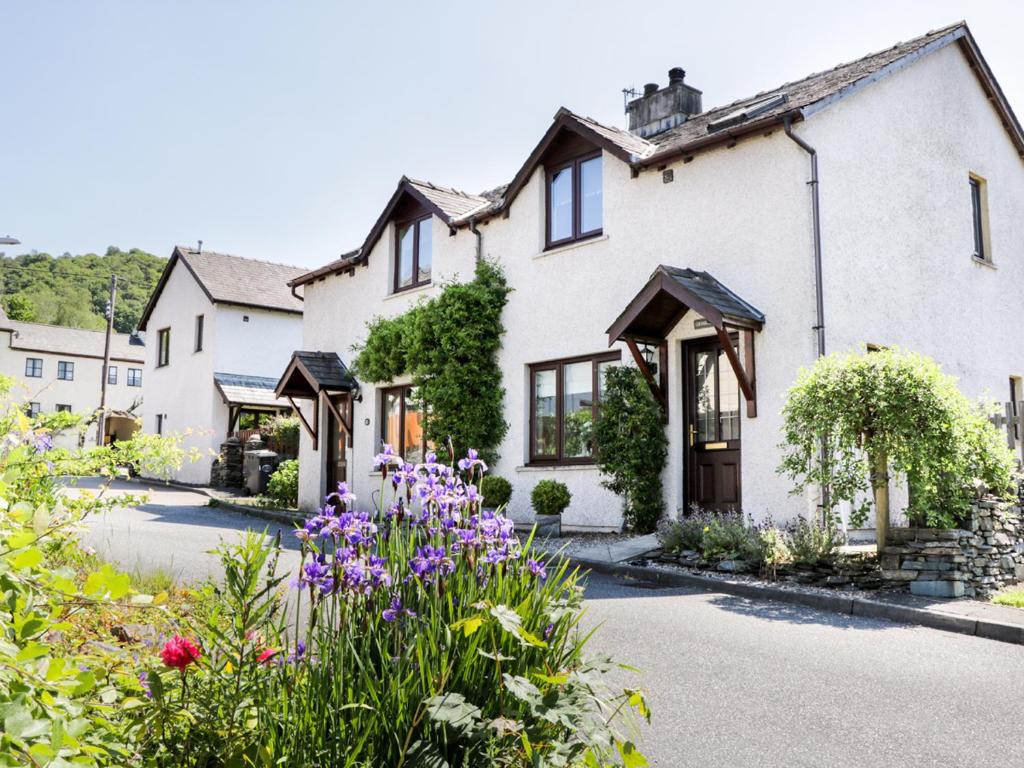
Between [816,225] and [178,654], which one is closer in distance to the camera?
[178,654]

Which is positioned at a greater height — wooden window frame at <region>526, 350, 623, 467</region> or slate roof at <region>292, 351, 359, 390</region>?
slate roof at <region>292, 351, 359, 390</region>

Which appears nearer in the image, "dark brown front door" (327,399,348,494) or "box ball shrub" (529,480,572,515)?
"box ball shrub" (529,480,572,515)

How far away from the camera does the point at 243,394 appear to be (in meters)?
28.7

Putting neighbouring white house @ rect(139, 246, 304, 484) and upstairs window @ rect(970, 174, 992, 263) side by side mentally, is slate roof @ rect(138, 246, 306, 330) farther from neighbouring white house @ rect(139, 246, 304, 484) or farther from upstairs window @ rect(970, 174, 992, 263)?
→ upstairs window @ rect(970, 174, 992, 263)

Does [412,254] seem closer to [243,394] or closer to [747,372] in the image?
[747,372]

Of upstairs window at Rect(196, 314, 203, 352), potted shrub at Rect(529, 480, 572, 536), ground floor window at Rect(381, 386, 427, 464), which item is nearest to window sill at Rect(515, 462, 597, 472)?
potted shrub at Rect(529, 480, 572, 536)

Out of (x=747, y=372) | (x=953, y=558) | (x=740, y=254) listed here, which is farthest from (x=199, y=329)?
(x=953, y=558)

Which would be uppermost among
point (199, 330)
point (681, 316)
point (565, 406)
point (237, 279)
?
point (237, 279)

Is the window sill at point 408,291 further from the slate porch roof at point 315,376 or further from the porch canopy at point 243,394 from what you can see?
the porch canopy at point 243,394

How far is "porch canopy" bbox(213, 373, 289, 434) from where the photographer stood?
28453 mm

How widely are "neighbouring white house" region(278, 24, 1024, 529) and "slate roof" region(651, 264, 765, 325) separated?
5 centimetres

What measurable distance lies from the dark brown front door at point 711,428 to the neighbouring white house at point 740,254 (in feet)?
0.10

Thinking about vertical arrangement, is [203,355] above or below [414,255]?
below

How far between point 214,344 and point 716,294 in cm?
2138
